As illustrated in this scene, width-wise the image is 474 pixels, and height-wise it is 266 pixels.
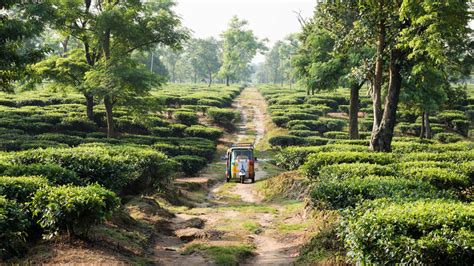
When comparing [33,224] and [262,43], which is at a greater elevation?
[262,43]

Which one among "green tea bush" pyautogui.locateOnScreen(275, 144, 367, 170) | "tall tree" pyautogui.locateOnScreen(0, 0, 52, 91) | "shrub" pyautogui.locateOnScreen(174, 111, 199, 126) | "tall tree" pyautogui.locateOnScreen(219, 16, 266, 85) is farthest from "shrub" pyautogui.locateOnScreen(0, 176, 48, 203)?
"tall tree" pyautogui.locateOnScreen(219, 16, 266, 85)

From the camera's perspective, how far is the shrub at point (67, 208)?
6.87 m

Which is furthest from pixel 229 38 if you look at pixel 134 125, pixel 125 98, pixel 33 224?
pixel 33 224

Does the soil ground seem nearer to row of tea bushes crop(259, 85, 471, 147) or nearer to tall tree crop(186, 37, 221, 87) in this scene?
row of tea bushes crop(259, 85, 471, 147)

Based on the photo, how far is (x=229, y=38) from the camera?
74.4 metres

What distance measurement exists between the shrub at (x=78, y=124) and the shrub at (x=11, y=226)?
18739 mm

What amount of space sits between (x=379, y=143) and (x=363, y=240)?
1043 cm

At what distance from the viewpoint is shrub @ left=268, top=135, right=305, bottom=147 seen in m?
27.7

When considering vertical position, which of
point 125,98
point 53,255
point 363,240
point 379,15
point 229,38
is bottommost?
point 53,255

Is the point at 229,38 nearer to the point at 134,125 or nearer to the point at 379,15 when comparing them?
the point at 134,125

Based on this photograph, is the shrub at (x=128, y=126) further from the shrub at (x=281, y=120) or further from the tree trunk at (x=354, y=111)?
the tree trunk at (x=354, y=111)

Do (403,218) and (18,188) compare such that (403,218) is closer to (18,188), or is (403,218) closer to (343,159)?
(18,188)

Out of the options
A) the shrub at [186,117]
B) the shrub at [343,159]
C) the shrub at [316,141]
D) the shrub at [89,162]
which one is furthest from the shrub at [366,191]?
the shrub at [186,117]

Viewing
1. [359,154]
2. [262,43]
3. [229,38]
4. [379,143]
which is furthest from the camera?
[262,43]
